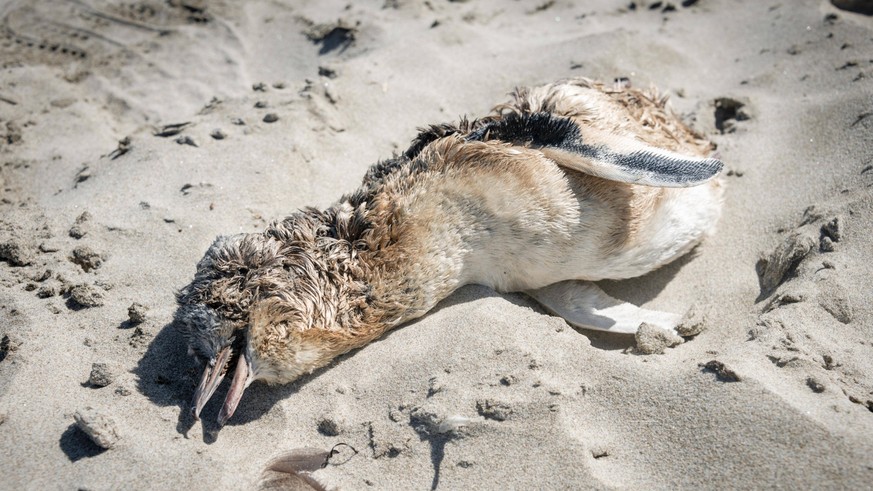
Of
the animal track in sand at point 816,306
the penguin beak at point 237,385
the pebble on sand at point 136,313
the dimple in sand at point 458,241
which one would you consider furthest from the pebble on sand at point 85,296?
the animal track in sand at point 816,306

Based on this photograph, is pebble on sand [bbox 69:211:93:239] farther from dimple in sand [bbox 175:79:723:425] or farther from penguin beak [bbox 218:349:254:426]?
penguin beak [bbox 218:349:254:426]

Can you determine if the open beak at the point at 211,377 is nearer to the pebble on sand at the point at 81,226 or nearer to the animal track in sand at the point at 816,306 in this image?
the pebble on sand at the point at 81,226

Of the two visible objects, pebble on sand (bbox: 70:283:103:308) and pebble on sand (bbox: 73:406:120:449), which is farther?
A: pebble on sand (bbox: 70:283:103:308)

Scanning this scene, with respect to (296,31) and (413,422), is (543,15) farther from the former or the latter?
(413,422)

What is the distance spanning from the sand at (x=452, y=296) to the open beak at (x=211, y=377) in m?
0.35

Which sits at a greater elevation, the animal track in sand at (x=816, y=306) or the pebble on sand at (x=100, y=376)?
the animal track in sand at (x=816, y=306)

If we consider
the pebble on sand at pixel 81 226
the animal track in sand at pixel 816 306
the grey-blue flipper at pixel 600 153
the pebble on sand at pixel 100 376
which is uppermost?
the grey-blue flipper at pixel 600 153

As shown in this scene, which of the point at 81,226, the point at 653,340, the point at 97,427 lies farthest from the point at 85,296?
the point at 653,340

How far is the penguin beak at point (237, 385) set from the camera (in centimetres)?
385

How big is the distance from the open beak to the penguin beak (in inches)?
3.3

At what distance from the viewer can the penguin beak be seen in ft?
12.6

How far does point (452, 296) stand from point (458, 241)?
0.48 meters

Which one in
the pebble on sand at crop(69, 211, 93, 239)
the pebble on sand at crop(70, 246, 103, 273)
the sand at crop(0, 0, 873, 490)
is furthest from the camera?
the pebble on sand at crop(69, 211, 93, 239)

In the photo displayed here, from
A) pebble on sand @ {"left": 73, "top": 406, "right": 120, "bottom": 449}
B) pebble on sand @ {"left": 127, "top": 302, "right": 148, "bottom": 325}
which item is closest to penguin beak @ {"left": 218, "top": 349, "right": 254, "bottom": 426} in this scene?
pebble on sand @ {"left": 73, "top": 406, "right": 120, "bottom": 449}
